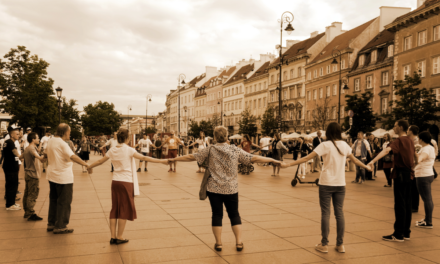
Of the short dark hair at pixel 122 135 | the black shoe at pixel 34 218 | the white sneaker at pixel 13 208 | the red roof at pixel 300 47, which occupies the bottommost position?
the white sneaker at pixel 13 208

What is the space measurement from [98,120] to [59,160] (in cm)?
9582

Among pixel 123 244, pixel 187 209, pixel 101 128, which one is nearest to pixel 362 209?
pixel 187 209

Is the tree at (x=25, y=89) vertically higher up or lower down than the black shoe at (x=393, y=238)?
higher up

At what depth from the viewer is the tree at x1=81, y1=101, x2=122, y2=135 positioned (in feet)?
323

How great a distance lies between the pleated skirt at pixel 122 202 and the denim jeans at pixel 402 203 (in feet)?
13.2

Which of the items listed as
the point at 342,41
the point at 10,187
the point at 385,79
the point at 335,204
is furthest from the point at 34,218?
the point at 342,41

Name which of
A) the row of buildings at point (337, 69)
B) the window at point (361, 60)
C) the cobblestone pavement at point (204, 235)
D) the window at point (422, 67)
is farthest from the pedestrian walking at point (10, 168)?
the window at point (361, 60)

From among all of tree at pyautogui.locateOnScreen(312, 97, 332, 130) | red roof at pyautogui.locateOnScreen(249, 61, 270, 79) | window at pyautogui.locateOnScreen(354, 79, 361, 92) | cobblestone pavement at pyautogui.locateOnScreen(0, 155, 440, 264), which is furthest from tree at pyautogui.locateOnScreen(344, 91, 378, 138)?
red roof at pyautogui.locateOnScreen(249, 61, 270, 79)

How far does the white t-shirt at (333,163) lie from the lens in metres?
5.67

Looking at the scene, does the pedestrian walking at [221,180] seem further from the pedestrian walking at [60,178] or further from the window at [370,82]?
the window at [370,82]

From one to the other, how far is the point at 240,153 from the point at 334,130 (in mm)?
1404

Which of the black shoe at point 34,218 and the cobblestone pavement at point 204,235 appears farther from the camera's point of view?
the black shoe at point 34,218

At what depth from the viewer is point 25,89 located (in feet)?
138

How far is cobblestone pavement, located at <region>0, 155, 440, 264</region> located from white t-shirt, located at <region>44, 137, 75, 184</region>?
0.91 m
